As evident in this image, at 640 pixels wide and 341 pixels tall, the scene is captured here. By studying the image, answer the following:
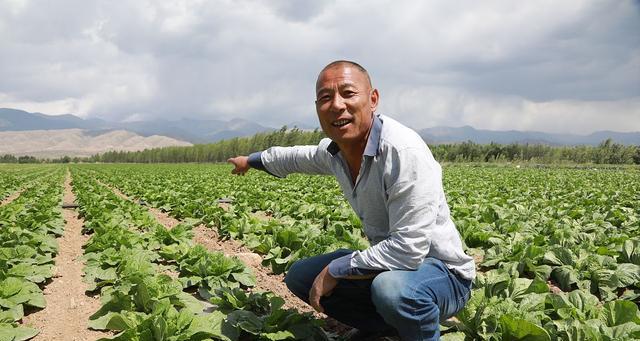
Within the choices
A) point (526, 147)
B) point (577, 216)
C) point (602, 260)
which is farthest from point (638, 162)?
point (602, 260)

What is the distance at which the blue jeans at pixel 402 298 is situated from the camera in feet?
8.82

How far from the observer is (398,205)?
8.77 ft

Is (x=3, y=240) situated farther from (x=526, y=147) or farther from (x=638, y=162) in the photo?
(x=526, y=147)

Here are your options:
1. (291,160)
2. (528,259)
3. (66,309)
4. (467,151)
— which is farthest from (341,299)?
(467,151)

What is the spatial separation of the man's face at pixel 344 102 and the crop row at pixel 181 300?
4.63ft

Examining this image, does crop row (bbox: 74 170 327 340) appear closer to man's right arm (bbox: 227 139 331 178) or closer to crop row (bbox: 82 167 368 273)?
crop row (bbox: 82 167 368 273)

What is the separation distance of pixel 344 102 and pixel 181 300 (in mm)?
2329

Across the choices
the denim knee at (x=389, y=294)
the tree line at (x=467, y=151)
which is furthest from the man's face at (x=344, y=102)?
the tree line at (x=467, y=151)

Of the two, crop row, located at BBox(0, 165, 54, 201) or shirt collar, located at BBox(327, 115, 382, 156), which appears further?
crop row, located at BBox(0, 165, 54, 201)

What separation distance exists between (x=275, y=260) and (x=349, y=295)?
2.07 m

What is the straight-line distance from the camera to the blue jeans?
8.82 feet

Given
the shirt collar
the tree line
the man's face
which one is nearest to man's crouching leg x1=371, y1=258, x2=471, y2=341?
the shirt collar

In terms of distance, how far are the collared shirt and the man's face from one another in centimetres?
12

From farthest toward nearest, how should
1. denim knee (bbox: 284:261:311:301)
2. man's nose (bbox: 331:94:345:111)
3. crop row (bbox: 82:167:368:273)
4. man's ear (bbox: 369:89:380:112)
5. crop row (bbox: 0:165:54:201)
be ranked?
crop row (bbox: 0:165:54:201) → crop row (bbox: 82:167:368:273) → denim knee (bbox: 284:261:311:301) → man's ear (bbox: 369:89:380:112) → man's nose (bbox: 331:94:345:111)
